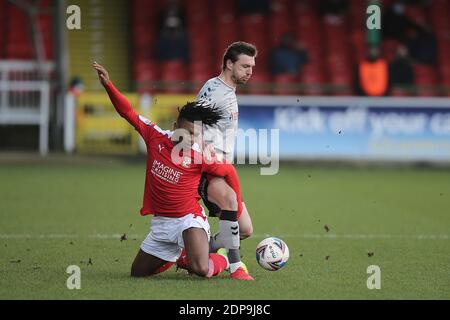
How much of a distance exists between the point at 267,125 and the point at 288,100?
66 cm

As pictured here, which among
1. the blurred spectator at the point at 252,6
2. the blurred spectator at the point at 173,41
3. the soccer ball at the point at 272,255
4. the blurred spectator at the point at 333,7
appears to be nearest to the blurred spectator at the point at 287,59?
the blurred spectator at the point at 173,41

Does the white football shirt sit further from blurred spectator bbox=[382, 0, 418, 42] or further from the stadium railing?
blurred spectator bbox=[382, 0, 418, 42]

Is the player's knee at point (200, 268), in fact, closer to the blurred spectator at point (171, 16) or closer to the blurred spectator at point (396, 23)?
the blurred spectator at point (171, 16)

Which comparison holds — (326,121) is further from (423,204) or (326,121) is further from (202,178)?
(202,178)

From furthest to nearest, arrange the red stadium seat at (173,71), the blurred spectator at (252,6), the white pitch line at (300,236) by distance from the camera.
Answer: the blurred spectator at (252,6) < the red stadium seat at (173,71) < the white pitch line at (300,236)

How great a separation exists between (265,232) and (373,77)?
1075cm

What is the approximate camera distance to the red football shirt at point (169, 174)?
8344 mm

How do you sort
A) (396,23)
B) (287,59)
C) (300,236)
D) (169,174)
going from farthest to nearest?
(396,23) < (287,59) < (300,236) < (169,174)

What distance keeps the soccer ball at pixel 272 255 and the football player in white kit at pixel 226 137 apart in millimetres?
223

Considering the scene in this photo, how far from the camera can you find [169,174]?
834 cm

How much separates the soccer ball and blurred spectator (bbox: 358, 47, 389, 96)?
12800mm

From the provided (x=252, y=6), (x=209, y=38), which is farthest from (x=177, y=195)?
(x=252, y=6)

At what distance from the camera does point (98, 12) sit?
1037 inches

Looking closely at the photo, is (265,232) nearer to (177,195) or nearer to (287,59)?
(177,195)
